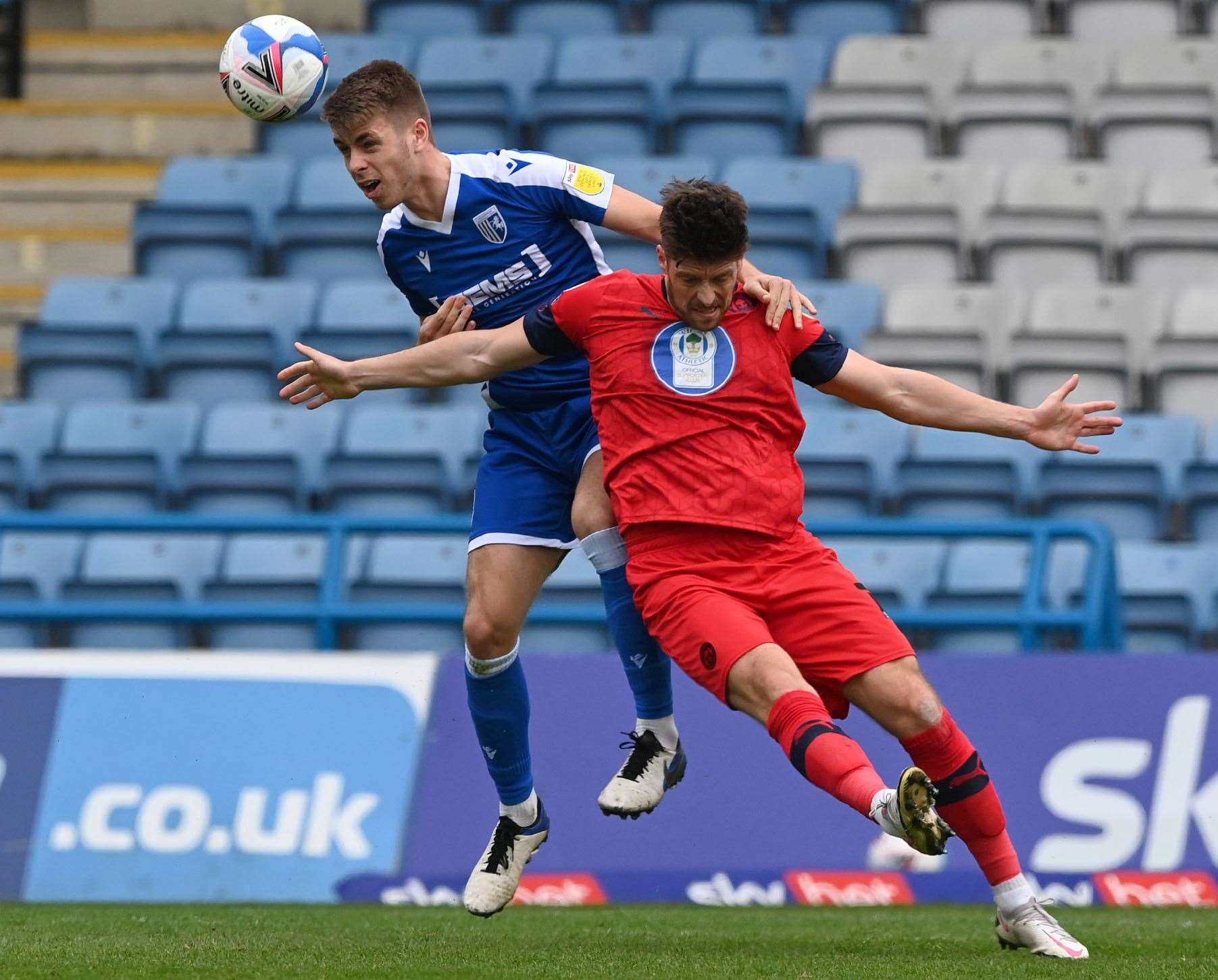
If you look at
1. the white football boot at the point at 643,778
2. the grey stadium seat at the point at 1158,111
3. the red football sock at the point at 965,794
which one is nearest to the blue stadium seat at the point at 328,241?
the grey stadium seat at the point at 1158,111

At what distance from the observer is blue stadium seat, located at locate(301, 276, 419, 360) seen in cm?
1150

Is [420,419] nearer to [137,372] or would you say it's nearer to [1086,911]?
[137,372]

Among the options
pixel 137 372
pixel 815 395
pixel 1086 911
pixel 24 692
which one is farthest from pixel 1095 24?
pixel 24 692

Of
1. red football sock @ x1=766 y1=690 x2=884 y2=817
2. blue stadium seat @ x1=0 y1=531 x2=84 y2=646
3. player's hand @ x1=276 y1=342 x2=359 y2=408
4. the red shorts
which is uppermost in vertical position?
player's hand @ x1=276 y1=342 x2=359 y2=408

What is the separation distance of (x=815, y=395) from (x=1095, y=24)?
182 inches

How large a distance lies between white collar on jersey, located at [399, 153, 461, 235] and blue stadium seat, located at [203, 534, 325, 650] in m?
3.96

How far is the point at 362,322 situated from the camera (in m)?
12.0

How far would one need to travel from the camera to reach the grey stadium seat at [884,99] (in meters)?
13.6

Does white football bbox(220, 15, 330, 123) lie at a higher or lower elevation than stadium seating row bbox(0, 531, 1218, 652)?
higher

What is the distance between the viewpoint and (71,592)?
10383 mm

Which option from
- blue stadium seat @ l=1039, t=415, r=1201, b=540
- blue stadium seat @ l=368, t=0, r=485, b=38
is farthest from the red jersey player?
blue stadium seat @ l=368, t=0, r=485, b=38

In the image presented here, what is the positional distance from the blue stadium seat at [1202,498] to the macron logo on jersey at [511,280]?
211 inches

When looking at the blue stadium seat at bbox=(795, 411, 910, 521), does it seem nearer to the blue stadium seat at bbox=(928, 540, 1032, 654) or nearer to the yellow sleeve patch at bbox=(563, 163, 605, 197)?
the blue stadium seat at bbox=(928, 540, 1032, 654)

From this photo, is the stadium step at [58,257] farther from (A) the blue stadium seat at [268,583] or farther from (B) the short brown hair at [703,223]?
(B) the short brown hair at [703,223]
